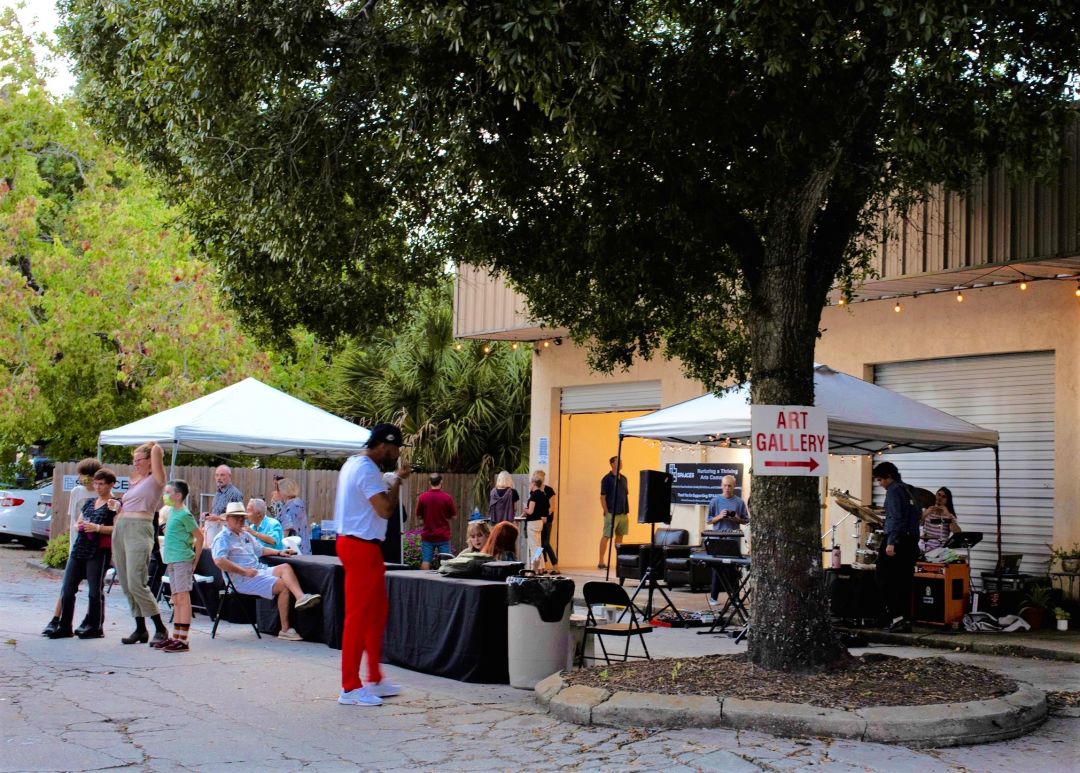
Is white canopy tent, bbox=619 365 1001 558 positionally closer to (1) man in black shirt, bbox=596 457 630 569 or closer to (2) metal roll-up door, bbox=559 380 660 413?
(1) man in black shirt, bbox=596 457 630 569

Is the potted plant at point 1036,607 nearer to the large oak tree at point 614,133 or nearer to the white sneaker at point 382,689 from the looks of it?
the large oak tree at point 614,133

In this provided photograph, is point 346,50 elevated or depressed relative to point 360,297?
elevated

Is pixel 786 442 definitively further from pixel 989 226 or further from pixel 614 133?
pixel 989 226

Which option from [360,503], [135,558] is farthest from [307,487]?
[360,503]

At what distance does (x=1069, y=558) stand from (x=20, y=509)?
2108 centimetres

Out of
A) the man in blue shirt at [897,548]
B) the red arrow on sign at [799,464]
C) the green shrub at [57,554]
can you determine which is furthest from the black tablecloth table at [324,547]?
the red arrow on sign at [799,464]

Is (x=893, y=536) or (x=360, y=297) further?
(x=893, y=536)

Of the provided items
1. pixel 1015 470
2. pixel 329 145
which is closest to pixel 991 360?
pixel 1015 470

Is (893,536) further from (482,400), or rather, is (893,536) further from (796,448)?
(482,400)

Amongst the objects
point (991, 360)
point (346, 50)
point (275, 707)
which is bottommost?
point (275, 707)

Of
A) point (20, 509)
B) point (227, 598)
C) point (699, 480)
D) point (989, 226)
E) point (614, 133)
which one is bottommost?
point (227, 598)

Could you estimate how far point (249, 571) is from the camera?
12344 mm

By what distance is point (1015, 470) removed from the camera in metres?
15.0

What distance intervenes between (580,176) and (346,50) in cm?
239
